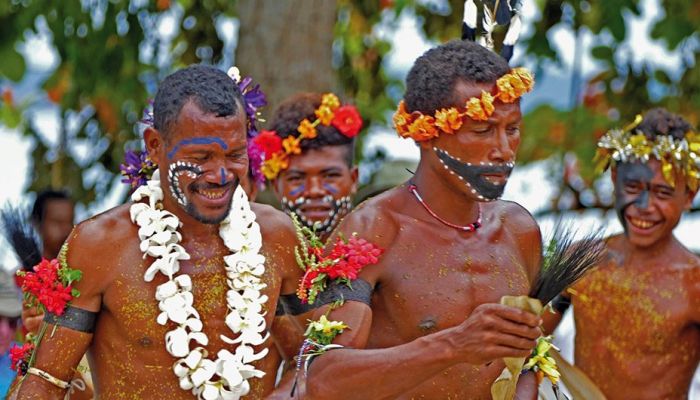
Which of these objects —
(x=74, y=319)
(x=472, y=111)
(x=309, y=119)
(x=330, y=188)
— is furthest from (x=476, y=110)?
(x=309, y=119)

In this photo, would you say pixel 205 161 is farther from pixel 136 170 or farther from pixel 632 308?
pixel 632 308

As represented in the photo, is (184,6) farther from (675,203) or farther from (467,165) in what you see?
(467,165)

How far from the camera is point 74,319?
5.05m

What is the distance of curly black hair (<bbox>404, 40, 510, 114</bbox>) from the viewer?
16.9 feet

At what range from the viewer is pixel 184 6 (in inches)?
427

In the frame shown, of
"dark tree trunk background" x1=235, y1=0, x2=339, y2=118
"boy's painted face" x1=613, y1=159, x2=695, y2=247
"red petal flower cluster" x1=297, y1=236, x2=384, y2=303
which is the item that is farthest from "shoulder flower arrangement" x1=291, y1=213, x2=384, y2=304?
"dark tree trunk background" x1=235, y1=0, x2=339, y2=118

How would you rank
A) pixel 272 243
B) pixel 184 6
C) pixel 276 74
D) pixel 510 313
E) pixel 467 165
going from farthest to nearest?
pixel 184 6 < pixel 276 74 < pixel 272 243 < pixel 467 165 < pixel 510 313

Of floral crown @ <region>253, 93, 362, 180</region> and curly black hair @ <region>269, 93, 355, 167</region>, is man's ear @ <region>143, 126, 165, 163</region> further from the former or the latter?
curly black hair @ <region>269, 93, 355, 167</region>

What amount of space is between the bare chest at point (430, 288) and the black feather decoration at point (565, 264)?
28 centimetres

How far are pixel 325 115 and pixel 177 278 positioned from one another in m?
2.35

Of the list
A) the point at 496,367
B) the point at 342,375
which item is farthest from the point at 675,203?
the point at 342,375

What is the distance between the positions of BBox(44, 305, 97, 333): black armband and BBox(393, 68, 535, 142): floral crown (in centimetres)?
127

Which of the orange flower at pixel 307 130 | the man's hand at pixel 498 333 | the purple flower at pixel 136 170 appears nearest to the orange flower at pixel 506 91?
the man's hand at pixel 498 333

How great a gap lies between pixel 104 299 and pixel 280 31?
3.98 m
